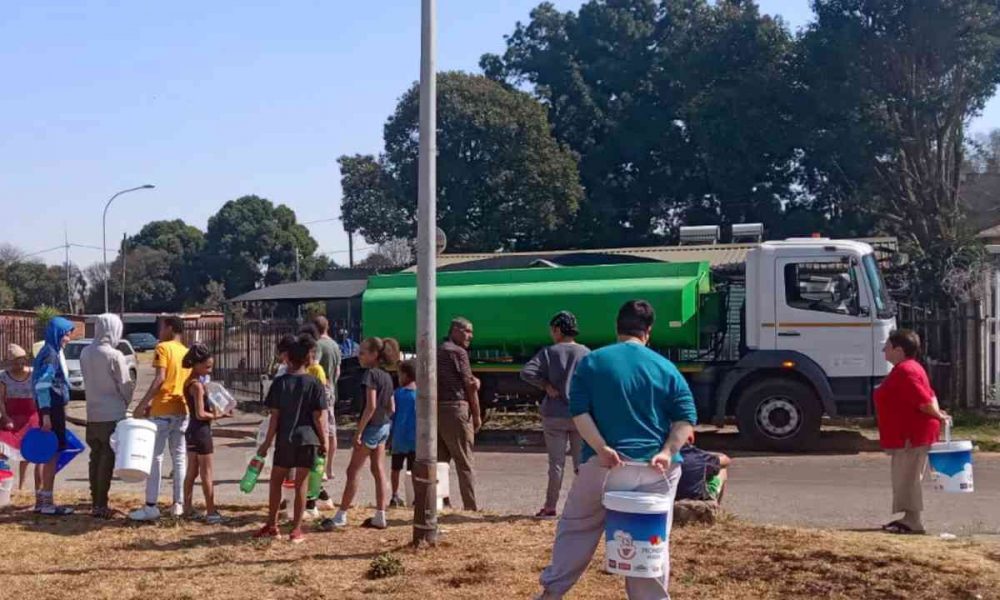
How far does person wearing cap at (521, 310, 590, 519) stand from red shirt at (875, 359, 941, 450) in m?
2.45

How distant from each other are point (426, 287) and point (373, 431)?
1.93 meters

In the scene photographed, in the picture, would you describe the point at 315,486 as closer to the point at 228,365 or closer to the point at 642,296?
the point at 642,296

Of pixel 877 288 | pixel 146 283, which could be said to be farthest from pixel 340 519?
pixel 146 283

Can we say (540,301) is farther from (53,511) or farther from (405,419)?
(53,511)

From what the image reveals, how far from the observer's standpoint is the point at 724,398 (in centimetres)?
1505

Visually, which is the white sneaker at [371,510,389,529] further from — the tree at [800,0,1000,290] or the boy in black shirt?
the tree at [800,0,1000,290]

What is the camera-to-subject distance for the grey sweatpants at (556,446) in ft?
31.1

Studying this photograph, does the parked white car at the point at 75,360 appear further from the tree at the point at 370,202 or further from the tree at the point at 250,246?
the tree at the point at 250,246

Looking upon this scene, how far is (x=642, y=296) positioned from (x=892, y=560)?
26.4ft

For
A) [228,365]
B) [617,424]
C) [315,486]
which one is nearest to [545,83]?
[228,365]

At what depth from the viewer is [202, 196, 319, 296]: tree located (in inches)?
2685

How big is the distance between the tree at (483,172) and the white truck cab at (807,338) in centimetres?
2433

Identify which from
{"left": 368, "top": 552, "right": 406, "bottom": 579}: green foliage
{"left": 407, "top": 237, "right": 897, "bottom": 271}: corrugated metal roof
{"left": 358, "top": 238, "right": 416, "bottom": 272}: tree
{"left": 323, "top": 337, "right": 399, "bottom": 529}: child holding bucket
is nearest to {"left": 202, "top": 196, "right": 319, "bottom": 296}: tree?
{"left": 358, "top": 238, "right": 416, "bottom": 272}: tree

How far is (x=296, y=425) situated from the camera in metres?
8.38
